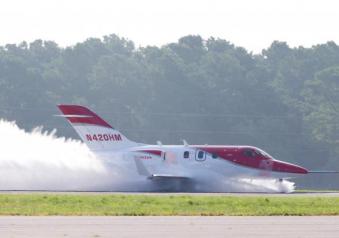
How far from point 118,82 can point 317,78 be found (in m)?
Result: 18.6

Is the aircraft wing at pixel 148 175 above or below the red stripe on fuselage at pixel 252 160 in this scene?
below

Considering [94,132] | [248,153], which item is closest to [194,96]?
[94,132]

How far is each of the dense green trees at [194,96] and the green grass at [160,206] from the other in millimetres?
57650
